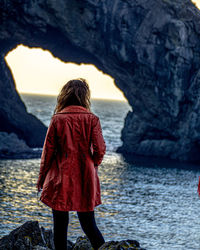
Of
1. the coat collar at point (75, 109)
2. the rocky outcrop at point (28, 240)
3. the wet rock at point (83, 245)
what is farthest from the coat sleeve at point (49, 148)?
the wet rock at point (83, 245)

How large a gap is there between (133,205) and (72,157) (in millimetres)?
17114

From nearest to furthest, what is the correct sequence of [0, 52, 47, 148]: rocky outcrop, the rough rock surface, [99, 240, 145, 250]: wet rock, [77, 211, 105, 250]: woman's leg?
[77, 211, 105, 250]: woman's leg → [99, 240, 145, 250]: wet rock → the rough rock surface → [0, 52, 47, 148]: rocky outcrop

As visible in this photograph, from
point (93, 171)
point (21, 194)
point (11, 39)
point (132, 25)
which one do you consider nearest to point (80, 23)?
point (132, 25)

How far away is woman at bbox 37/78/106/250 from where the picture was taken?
483cm

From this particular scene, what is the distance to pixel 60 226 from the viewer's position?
4926 millimetres

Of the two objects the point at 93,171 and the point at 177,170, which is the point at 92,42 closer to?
the point at 177,170

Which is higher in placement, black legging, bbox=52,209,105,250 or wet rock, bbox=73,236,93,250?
black legging, bbox=52,209,105,250

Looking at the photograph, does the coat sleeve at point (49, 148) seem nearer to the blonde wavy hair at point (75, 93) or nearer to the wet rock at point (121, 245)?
the blonde wavy hair at point (75, 93)

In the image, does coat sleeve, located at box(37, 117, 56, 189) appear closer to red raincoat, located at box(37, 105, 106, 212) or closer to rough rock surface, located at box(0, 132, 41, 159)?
red raincoat, located at box(37, 105, 106, 212)

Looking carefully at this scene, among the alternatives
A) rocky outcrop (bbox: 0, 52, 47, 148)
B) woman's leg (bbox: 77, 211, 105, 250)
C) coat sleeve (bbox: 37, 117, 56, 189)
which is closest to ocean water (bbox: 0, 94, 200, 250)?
woman's leg (bbox: 77, 211, 105, 250)

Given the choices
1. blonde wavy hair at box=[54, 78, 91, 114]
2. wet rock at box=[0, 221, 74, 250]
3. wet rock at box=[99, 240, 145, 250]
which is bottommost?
wet rock at box=[0, 221, 74, 250]

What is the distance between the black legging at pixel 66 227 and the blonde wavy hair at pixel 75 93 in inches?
55.1

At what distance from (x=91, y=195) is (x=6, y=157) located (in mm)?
34244

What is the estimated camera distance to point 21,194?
22625 mm
